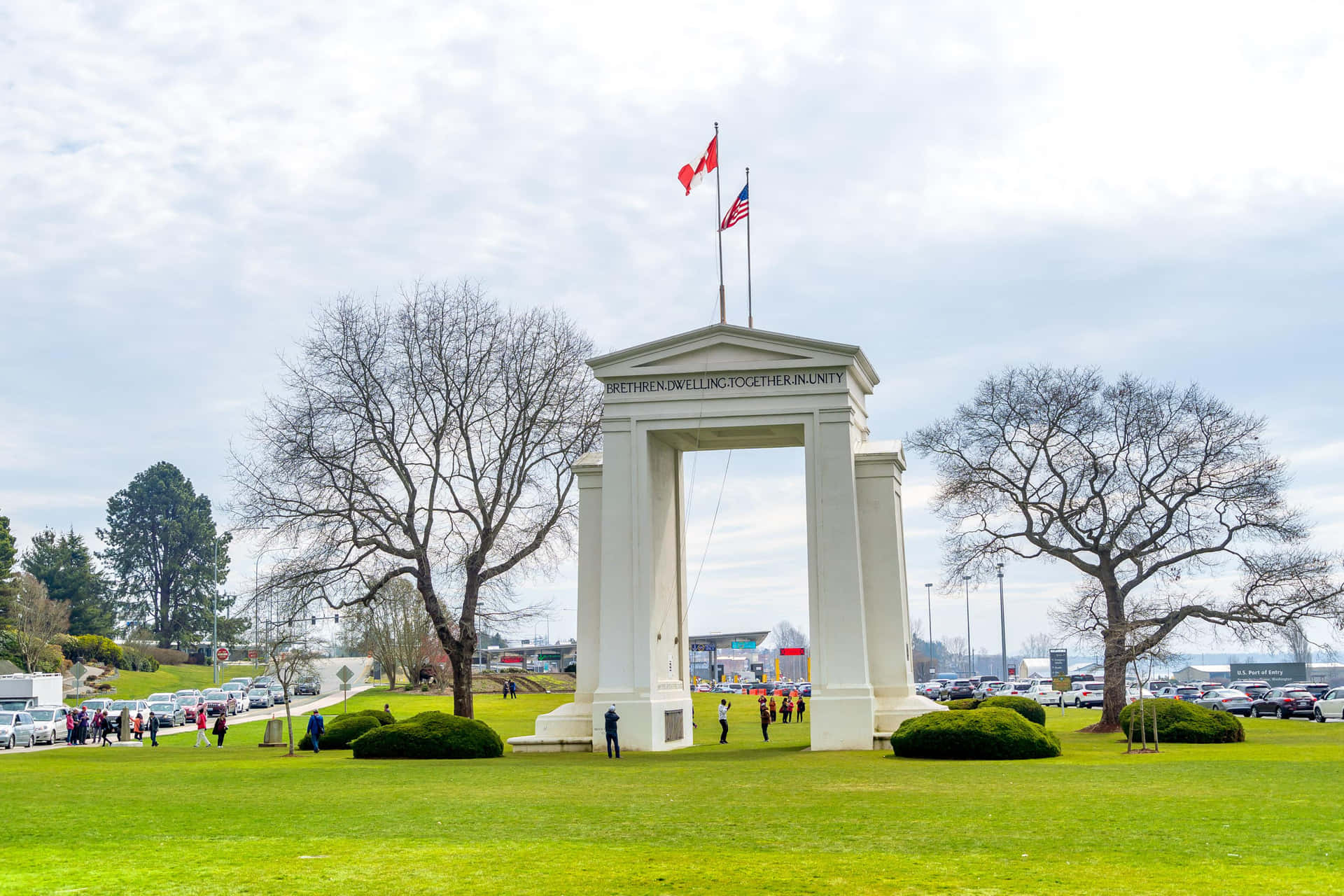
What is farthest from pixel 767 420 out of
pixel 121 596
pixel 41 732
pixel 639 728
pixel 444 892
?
pixel 121 596

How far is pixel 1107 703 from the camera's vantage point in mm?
43406

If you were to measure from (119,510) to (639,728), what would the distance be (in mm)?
121001

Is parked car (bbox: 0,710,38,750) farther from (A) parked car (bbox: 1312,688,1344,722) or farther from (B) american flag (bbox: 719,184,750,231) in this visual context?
(A) parked car (bbox: 1312,688,1344,722)

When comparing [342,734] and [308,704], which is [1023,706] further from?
[308,704]

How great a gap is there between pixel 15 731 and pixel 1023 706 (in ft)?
122

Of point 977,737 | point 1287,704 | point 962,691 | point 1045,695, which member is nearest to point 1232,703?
point 1287,704

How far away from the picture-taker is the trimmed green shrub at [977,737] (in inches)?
1102

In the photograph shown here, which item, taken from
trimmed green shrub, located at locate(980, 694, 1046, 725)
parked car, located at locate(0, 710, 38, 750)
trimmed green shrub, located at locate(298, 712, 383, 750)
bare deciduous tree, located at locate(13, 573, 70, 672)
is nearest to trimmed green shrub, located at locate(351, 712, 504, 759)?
trimmed green shrub, located at locate(298, 712, 383, 750)

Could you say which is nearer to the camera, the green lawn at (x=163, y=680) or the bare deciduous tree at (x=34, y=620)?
the bare deciduous tree at (x=34, y=620)

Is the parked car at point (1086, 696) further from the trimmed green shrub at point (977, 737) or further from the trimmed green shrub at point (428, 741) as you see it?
the trimmed green shrub at point (428, 741)

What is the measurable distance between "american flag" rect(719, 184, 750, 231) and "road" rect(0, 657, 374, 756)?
2731 centimetres

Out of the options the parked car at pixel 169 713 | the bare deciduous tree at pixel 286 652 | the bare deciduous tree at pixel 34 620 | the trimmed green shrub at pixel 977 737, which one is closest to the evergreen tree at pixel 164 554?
the bare deciduous tree at pixel 34 620

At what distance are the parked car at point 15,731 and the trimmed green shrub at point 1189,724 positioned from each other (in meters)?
39.5

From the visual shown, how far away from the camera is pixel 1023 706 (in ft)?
138
